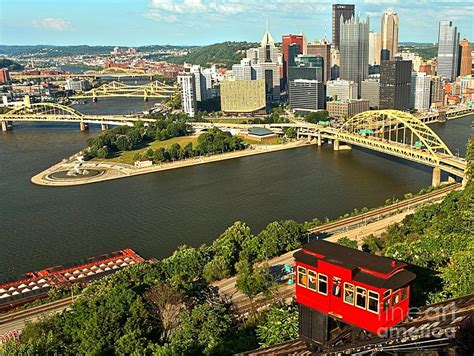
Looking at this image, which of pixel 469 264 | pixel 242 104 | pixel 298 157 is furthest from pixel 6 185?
pixel 242 104

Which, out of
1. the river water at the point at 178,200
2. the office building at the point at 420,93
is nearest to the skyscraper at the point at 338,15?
the office building at the point at 420,93

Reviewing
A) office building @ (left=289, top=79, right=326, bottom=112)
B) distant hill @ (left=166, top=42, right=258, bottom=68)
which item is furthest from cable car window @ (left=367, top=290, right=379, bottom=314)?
distant hill @ (left=166, top=42, right=258, bottom=68)

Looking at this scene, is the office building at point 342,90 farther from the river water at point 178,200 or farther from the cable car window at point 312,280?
the cable car window at point 312,280

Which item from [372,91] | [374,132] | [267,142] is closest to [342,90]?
[372,91]

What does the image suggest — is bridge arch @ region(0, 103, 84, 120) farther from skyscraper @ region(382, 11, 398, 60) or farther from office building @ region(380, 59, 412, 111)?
skyscraper @ region(382, 11, 398, 60)

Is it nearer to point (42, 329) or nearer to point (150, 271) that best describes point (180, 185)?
point (150, 271)

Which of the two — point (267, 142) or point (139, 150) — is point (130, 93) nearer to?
point (139, 150)
